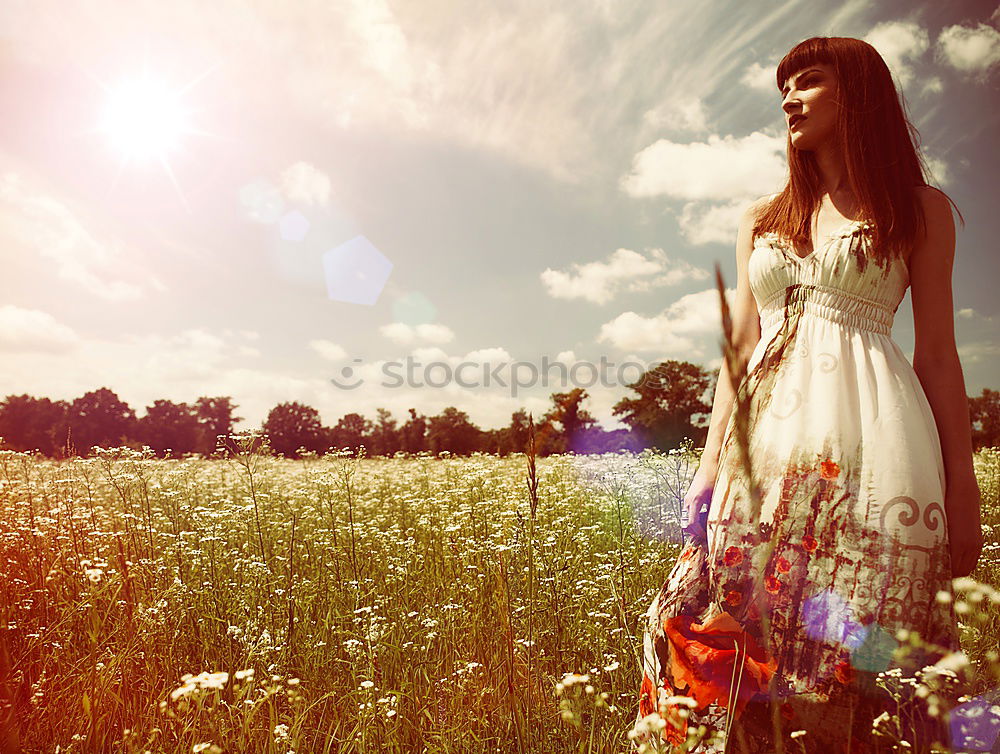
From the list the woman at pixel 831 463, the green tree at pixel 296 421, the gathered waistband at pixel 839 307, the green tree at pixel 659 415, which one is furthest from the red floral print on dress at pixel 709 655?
the green tree at pixel 296 421

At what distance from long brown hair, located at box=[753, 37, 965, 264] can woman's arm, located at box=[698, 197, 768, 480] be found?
13 cm

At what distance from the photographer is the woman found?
1.63 metres

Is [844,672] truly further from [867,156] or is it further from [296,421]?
[296,421]

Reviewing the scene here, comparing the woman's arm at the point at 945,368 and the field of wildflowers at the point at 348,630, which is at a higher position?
the woman's arm at the point at 945,368

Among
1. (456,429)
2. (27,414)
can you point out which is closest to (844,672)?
(456,429)

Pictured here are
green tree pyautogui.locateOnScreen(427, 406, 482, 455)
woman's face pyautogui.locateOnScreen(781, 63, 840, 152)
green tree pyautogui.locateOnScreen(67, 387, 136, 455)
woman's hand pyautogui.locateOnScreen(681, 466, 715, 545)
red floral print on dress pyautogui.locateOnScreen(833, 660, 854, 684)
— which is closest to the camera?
red floral print on dress pyautogui.locateOnScreen(833, 660, 854, 684)

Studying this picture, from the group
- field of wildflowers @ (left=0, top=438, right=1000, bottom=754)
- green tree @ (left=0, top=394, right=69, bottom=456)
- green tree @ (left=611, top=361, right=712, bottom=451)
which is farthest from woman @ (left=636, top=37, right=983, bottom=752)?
green tree @ (left=0, top=394, right=69, bottom=456)

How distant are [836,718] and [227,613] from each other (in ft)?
10.5

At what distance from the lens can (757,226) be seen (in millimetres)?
2473

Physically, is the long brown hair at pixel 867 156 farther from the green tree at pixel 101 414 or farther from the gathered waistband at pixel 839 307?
the green tree at pixel 101 414

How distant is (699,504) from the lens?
209 cm

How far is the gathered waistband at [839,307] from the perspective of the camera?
82.7 inches

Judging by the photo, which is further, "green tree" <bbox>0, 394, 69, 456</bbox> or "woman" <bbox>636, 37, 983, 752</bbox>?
A: "green tree" <bbox>0, 394, 69, 456</bbox>

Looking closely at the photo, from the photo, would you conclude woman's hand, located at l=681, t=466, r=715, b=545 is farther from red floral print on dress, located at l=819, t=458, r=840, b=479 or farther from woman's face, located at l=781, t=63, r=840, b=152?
woman's face, located at l=781, t=63, r=840, b=152
